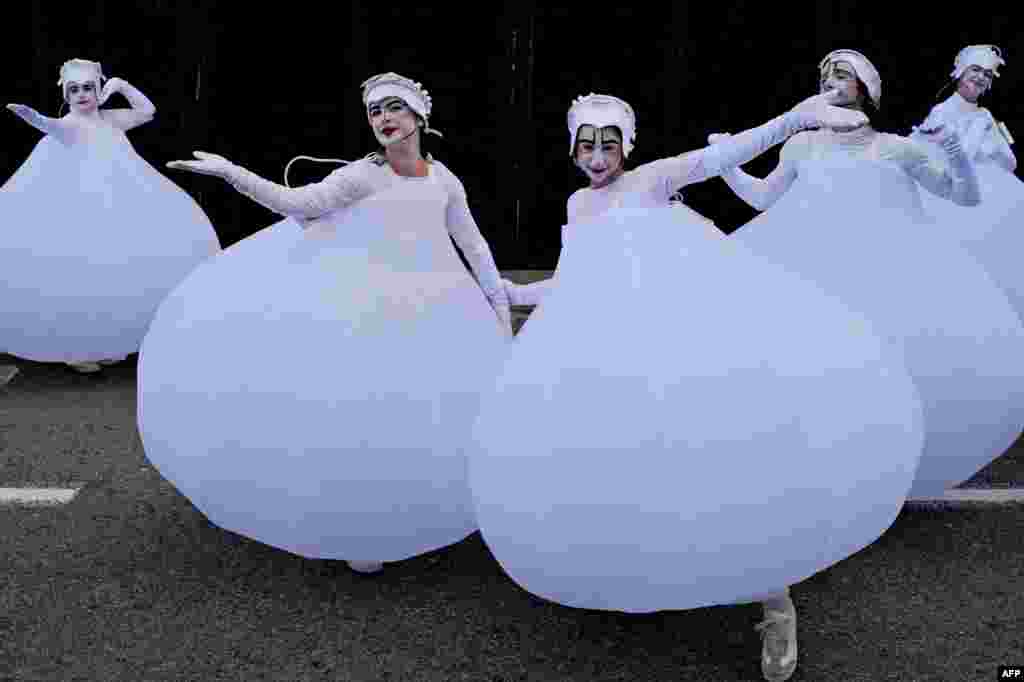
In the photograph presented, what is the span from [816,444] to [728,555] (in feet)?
1.04

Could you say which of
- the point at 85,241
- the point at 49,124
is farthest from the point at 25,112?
the point at 85,241

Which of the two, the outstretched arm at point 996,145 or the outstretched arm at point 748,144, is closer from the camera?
the outstretched arm at point 748,144

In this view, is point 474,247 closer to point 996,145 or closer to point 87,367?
point 996,145

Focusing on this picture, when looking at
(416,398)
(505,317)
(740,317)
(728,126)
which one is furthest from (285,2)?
(740,317)

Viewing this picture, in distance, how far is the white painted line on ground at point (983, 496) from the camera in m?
3.96

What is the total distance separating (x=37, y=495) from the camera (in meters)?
4.07

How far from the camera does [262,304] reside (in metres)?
3.06

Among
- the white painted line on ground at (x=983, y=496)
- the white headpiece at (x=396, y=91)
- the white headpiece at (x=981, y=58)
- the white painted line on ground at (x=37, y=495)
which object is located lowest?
the white painted line on ground at (x=37, y=495)

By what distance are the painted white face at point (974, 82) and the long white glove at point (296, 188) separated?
2876mm

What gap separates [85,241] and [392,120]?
2505mm

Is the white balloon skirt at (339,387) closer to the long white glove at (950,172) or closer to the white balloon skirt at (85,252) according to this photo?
the long white glove at (950,172)

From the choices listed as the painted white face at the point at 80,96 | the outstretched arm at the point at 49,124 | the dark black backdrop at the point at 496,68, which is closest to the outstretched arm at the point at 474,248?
the outstretched arm at the point at 49,124

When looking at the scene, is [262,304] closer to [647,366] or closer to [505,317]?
[505,317]

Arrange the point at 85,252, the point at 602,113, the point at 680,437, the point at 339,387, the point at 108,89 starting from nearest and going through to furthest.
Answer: the point at 680,437, the point at 339,387, the point at 602,113, the point at 85,252, the point at 108,89
